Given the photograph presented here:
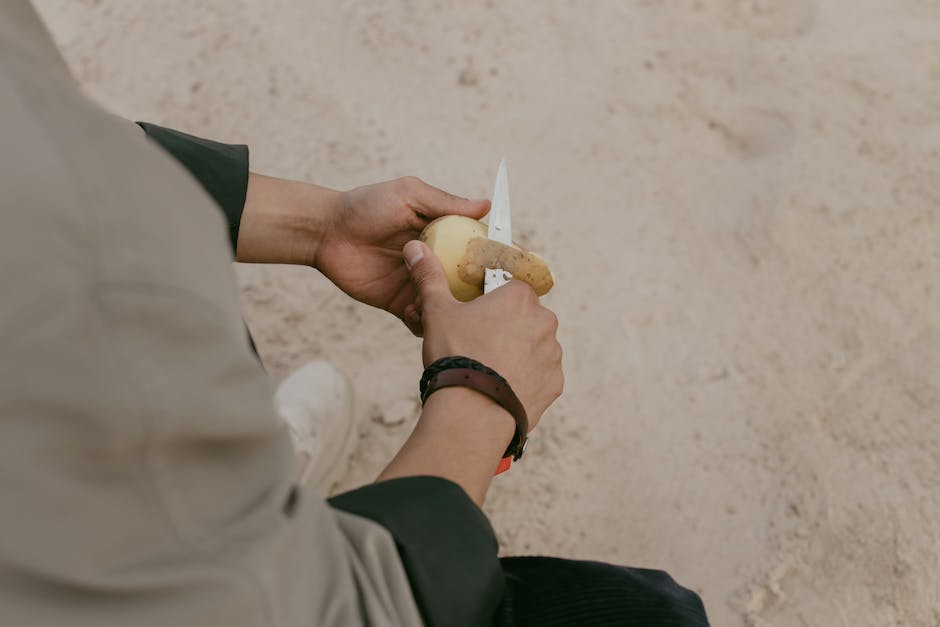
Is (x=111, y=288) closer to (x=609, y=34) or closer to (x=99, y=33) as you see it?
(x=609, y=34)

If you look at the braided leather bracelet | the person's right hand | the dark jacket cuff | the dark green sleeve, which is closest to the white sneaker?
the dark green sleeve

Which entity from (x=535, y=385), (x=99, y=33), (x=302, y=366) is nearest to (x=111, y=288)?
(x=535, y=385)

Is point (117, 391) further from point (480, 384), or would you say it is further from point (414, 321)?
point (414, 321)

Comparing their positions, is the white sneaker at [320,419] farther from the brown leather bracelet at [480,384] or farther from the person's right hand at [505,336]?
the brown leather bracelet at [480,384]

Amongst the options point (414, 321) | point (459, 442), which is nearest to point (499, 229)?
point (414, 321)

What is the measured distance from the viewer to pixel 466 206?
1396mm

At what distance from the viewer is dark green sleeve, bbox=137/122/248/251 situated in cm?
125

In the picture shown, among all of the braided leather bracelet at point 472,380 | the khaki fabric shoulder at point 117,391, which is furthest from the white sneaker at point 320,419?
the khaki fabric shoulder at point 117,391

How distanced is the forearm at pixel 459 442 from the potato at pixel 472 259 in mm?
299

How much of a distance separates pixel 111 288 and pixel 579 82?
1.97 meters

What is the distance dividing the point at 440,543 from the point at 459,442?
158 mm

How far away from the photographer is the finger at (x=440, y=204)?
1.39 metres

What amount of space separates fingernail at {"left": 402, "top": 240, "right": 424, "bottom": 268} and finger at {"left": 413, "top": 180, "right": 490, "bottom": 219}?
157mm

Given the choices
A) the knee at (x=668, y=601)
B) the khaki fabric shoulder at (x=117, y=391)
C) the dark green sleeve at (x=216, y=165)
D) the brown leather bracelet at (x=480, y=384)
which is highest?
the khaki fabric shoulder at (x=117, y=391)
